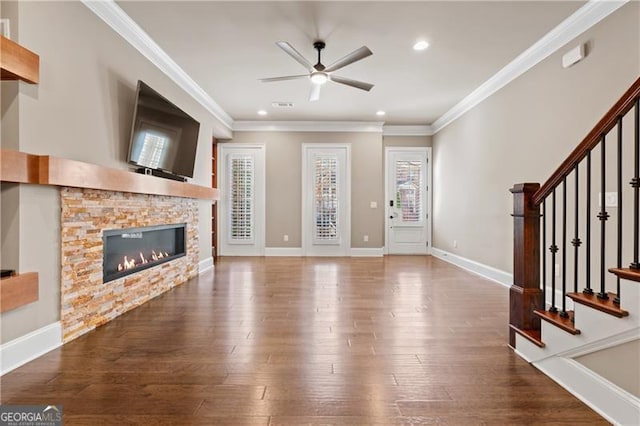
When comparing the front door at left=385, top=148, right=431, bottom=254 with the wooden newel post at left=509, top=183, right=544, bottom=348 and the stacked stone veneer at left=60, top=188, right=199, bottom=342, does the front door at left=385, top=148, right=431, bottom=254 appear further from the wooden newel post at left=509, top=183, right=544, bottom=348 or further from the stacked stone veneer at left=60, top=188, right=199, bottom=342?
the wooden newel post at left=509, top=183, right=544, bottom=348

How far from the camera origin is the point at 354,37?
3641 millimetres

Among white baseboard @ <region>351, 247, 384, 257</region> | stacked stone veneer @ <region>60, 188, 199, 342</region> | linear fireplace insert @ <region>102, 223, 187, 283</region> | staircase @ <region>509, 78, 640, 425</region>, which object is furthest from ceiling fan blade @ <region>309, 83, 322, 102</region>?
white baseboard @ <region>351, 247, 384, 257</region>

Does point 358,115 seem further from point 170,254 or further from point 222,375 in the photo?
point 222,375

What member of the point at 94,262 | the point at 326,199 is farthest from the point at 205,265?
the point at 326,199

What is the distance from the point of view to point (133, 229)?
3.52 m

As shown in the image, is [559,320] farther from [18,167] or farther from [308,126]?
[308,126]

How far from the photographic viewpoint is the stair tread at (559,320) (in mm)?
1910

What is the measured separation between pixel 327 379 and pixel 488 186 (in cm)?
413

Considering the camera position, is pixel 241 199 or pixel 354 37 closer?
pixel 354 37

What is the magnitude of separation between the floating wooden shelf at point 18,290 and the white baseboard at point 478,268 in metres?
4.90

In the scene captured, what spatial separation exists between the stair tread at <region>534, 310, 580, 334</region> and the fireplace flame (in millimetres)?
3661

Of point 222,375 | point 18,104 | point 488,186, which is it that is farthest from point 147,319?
point 488,186

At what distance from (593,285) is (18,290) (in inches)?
176

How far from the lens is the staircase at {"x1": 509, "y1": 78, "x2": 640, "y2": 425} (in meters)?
1.61
